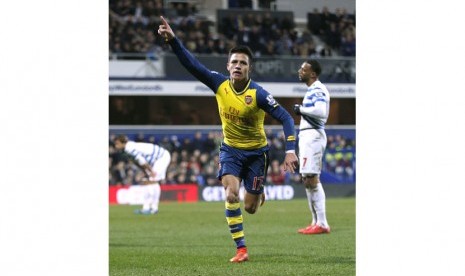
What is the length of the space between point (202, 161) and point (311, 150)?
18344mm

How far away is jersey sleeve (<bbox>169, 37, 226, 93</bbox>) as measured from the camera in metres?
9.12

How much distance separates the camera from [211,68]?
3419cm

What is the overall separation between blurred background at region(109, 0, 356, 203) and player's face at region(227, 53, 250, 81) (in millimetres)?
20158

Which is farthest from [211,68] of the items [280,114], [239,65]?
[280,114]

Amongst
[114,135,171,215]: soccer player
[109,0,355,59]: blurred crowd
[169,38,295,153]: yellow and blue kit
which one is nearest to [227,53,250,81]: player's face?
[169,38,295,153]: yellow and blue kit

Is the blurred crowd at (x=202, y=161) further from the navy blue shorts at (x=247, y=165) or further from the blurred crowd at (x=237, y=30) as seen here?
the navy blue shorts at (x=247, y=165)

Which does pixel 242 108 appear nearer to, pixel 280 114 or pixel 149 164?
pixel 280 114

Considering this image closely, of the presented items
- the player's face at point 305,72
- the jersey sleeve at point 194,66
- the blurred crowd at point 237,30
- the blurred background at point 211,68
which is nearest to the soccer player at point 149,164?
the blurred background at point 211,68

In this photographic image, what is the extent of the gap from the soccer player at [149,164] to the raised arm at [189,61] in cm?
1089

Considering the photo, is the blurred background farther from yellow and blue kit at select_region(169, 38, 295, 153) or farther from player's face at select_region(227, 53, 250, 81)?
player's face at select_region(227, 53, 250, 81)

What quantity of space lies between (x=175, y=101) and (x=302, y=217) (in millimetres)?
16452

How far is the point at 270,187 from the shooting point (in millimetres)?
30828
